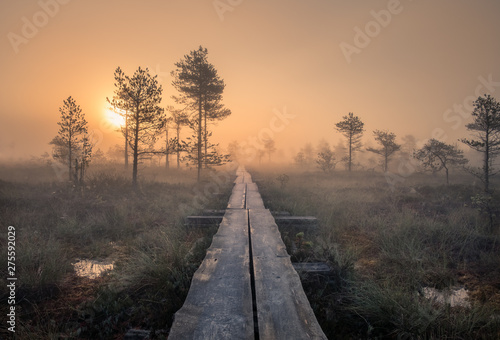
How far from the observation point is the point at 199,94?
17781 millimetres

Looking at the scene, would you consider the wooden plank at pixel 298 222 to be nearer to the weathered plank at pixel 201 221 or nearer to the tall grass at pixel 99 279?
the weathered plank at pixel 201 221

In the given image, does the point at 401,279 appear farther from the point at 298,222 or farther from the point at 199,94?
the point at 199,94

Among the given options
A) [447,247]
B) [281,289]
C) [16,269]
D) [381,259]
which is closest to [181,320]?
[281,289]

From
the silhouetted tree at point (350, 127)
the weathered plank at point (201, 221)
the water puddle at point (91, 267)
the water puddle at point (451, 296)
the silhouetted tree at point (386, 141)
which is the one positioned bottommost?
the water puddle at point (91, 267)

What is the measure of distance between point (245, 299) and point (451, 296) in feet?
10.5

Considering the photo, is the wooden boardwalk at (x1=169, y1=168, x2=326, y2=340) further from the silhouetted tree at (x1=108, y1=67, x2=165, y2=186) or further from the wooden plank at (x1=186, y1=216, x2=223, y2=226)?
the silhouetted tree at (x1=108, y1=67, x2=165, y2=186)

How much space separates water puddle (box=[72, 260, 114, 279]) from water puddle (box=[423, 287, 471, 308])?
533 centimetres

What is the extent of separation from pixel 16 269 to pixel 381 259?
651 cm

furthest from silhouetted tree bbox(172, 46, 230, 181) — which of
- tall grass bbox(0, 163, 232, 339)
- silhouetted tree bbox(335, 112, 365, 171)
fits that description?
silhouetted tree bbox(335, 112, 365, 171)

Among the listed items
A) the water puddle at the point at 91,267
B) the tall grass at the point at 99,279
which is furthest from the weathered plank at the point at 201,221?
the water puddle at the point at 91,267

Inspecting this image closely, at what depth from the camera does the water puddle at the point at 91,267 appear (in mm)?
3971

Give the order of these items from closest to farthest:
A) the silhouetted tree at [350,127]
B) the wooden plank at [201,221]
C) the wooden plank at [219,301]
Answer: the wooden plank at [219,301]
the wooden plank at [201,221]
the silhouetted tree at [350,127]

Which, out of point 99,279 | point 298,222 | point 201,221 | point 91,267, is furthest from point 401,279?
point 91,267

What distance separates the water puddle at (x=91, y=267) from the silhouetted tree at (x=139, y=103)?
907 centimetres
